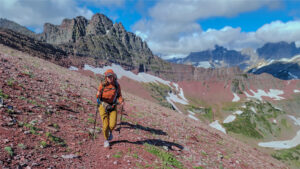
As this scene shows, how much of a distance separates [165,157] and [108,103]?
442 centimetres

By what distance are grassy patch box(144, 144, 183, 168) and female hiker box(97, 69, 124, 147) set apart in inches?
101

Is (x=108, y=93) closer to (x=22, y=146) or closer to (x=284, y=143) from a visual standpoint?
(x=22, y=146)

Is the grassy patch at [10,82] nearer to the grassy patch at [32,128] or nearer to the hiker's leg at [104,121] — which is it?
the grassy patch at [32,128]

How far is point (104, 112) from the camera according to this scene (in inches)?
382

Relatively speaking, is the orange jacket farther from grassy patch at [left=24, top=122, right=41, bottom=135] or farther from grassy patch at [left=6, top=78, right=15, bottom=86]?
grassy patch at [left=6, top=78, right=15, bottom=86]

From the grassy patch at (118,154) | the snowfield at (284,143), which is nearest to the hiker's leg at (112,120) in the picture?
the grassy patch at (118,154)

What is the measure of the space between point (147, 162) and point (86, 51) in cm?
18149

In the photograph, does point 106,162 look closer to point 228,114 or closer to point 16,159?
point 16,159

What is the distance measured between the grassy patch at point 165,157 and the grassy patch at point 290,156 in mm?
123589

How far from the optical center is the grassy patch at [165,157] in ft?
32.8

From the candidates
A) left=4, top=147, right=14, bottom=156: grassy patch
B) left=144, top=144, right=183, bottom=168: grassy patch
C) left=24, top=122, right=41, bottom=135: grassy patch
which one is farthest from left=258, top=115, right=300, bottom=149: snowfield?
left=4, top=147, right=14, bottom=156: grassy patch

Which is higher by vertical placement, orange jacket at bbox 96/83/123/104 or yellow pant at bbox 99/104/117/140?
orange jacket at bbox 96/83/123/104

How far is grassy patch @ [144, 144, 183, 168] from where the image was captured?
32.8ft

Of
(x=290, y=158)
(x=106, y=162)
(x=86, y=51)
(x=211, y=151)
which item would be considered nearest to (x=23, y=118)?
(x=106, y=162)
